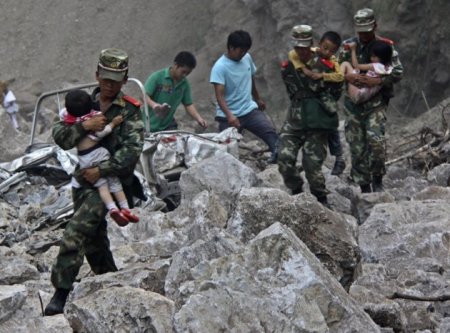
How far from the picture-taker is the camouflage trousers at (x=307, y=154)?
8844 millimetres

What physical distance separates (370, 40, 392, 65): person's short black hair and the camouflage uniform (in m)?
3.31

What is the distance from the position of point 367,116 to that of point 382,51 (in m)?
0.58

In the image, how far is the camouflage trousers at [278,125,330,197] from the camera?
8.84 m

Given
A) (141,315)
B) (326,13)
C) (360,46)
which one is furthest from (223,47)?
(141,315)

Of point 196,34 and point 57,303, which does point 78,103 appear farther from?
point 196,34

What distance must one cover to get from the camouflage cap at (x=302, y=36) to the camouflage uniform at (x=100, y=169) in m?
2.47

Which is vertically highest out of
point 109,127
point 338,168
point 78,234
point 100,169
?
point 109,127

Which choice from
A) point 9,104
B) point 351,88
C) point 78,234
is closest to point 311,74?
point 351,88

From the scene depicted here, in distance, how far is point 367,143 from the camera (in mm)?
9461

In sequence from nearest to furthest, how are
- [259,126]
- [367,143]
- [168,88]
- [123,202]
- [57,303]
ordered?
1. [57,303]
2. [123,202]
3. [367,143]
4. [168,88]
5. [259,126]

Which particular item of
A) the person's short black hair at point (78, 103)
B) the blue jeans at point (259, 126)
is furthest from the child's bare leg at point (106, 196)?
the blue jeans at point (259, 126)

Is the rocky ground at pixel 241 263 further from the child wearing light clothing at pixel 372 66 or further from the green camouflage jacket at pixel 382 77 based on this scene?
the child wearing light clothing at pixel 372 66

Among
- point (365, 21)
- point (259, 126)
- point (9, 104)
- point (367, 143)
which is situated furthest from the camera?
point (9, 104)

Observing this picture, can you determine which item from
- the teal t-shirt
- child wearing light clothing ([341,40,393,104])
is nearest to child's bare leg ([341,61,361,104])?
child wearing light clothing ([341,40,393,104])
